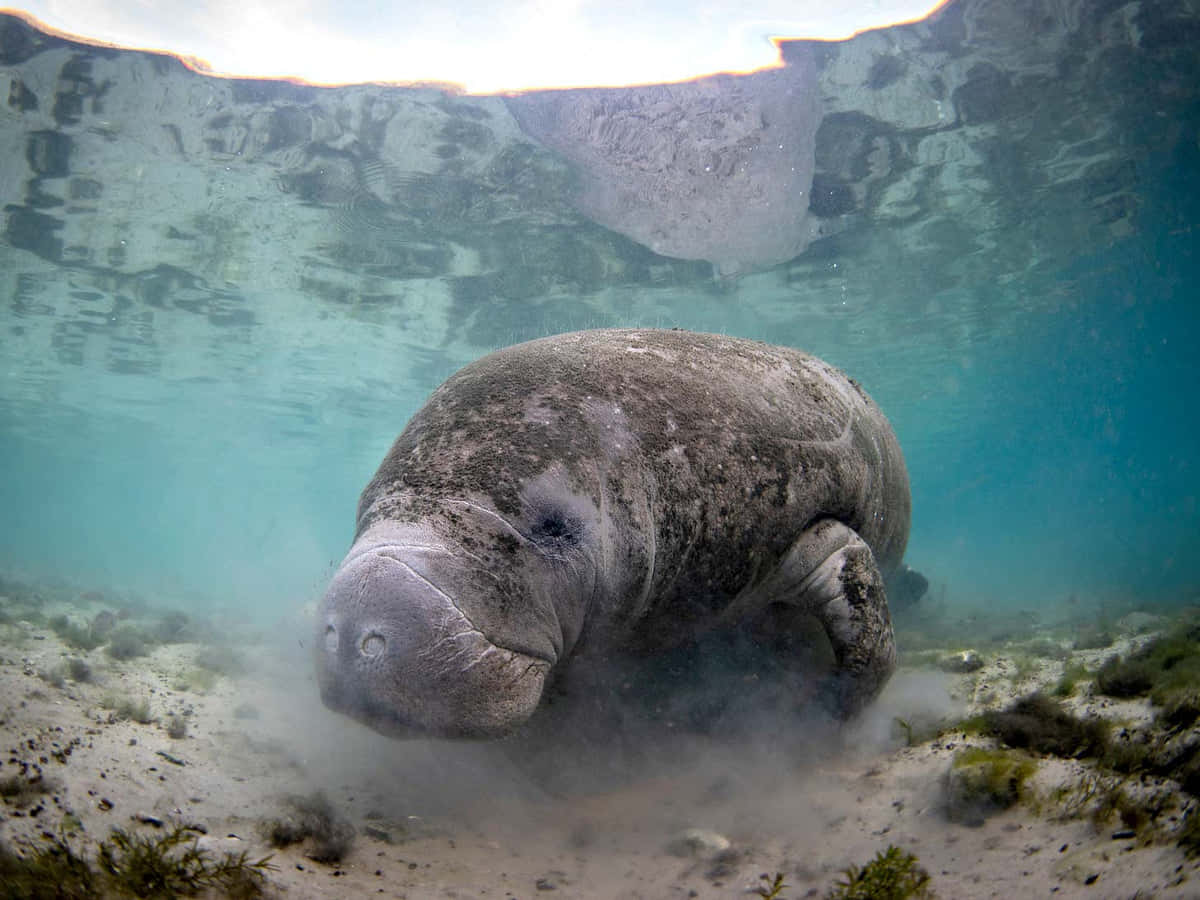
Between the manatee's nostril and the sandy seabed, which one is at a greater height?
the manatee's nostril

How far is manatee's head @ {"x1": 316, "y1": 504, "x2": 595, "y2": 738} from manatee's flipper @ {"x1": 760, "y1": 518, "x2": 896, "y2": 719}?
60.7 inches

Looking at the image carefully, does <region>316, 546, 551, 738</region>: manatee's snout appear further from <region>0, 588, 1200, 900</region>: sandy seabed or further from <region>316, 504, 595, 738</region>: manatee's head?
<region>0, 588, 1200, 900</region>: sandy seabed

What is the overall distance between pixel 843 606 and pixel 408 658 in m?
2.18

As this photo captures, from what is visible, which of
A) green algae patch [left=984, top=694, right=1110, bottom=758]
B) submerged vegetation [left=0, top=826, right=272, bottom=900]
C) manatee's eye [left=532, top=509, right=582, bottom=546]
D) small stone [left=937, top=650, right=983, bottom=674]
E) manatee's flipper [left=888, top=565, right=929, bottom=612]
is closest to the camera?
submerged vegetation [left=0, top=826, right=272, bottom=900]

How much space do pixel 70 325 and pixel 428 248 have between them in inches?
509

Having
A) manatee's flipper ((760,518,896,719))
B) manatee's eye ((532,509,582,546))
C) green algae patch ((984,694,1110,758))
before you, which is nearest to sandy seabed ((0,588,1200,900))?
green algae patch ((984,694,1110,758))

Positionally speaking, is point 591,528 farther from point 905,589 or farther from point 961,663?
point 905,589

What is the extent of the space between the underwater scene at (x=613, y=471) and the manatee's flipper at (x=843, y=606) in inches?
0.8

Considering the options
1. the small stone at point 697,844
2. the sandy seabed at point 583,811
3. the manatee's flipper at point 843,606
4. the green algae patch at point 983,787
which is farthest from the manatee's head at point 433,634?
the green algae patch at point 983,787

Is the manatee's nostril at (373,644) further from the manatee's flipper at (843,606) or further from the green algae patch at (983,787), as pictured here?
the green algae patch at (983,787)

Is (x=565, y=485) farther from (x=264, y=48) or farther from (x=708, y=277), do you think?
(x=708, y=277)

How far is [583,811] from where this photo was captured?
10.2 ft

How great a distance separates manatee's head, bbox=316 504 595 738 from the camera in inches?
81.2

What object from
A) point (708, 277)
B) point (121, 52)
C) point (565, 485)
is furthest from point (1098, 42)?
point (121, 52)
